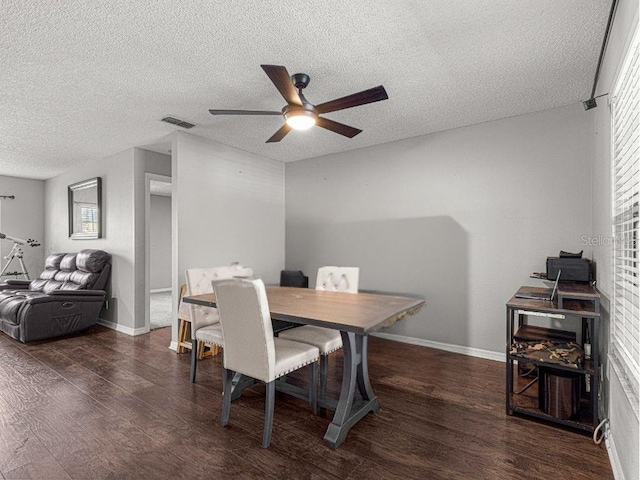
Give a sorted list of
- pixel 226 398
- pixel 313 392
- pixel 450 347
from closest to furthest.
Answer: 1. pixel 226 398
2. pixel 313 392
3. pixel 450 347

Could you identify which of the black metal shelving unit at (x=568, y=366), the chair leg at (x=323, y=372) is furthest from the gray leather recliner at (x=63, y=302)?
the black metal shelving unit at (x=568, y=366)

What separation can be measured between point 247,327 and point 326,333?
0.74 meters

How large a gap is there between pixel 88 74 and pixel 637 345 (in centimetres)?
370

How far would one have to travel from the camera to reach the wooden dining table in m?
1.83

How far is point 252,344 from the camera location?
1.95 meters

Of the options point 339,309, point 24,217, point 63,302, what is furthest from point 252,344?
point 24,217

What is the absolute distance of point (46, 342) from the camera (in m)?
4.01

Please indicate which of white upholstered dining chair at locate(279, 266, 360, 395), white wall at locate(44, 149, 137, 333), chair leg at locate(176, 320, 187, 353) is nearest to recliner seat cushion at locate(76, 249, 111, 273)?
white wall at locate(44, 149, 137, 333)

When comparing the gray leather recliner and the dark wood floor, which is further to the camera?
the gray leather recliner

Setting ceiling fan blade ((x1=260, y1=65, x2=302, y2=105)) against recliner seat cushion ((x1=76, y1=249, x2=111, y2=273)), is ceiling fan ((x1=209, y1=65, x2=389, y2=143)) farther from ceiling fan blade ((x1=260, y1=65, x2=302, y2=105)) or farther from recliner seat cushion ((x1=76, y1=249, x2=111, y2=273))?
recliner seat cushion ((x1=76, y1=249, x2=111, y2=273))

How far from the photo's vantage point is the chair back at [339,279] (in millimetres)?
3070

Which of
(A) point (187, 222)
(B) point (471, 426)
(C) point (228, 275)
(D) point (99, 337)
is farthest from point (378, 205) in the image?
(D) point (99, 337)

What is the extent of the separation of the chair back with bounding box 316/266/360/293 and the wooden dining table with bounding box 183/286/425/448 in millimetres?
465

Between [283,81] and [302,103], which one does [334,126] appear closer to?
[302,103]
